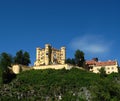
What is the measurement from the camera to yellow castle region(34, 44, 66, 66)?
5192 inches

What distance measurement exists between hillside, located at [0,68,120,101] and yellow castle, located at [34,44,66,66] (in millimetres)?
8398

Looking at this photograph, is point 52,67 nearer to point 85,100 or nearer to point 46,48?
point 46,48

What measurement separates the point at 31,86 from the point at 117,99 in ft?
69.1

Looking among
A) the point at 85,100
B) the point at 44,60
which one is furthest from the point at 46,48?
the point at 85,100

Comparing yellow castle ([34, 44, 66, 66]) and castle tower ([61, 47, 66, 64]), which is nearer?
yellow castle ([34, 44, 66, 66])

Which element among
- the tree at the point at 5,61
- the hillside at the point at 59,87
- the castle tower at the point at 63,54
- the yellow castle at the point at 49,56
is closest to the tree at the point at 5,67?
the tree at the point at 5,61

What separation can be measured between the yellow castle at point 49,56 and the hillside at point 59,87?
840 cm

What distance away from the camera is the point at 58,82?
11756cm

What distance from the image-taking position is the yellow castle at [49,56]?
132m

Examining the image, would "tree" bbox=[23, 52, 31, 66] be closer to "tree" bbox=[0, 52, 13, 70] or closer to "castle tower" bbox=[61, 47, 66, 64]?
"castle tower" bbox=[61, 47, 66, 64]

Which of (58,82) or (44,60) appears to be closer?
(58,82)

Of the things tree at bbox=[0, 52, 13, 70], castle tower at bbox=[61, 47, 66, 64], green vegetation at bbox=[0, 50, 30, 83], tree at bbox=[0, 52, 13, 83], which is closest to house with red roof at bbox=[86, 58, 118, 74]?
castle tower at bbox=[61, 47, 66, 64]

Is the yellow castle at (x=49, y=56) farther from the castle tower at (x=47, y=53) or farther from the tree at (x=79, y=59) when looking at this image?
the tree at (x=79, y=59)

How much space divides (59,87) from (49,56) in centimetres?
1893
